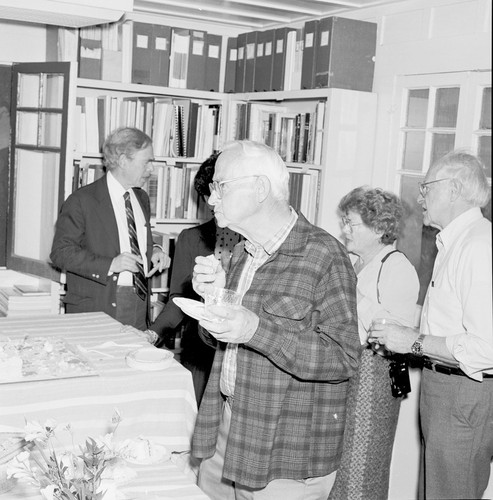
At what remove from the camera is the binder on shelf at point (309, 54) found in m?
4.33

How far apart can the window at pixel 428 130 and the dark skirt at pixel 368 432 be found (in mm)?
959

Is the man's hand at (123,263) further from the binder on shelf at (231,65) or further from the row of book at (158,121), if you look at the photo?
the binder on shelf at (231,65)

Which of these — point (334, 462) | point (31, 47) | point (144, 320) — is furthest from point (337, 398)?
point (31, 47)

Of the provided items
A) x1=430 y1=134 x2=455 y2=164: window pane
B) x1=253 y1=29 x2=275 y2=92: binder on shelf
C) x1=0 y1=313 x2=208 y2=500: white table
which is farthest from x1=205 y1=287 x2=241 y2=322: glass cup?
x1=253 y1=29 x2=275 y2=92: binder on shelf

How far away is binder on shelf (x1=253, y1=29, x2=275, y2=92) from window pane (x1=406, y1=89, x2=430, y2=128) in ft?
3.35

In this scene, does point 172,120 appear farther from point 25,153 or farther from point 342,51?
point 342,51

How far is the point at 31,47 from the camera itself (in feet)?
16.3

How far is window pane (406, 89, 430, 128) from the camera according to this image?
160 inches

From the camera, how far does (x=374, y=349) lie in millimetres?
3113

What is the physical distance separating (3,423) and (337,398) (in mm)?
1109

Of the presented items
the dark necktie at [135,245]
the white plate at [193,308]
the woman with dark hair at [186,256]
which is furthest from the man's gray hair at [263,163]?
the dark necktie at [135,245]

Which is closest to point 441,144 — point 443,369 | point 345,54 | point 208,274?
point 345,54

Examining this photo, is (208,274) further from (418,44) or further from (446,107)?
(418,44)

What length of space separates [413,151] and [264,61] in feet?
4.21
